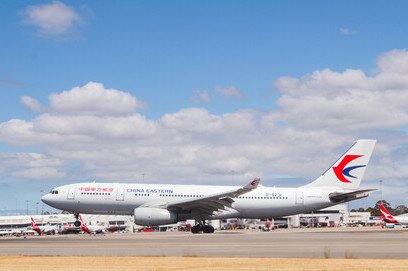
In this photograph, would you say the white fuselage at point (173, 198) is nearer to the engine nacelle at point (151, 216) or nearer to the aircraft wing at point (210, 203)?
the aircraft wing at point (210, 203)

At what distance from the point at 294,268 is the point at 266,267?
35.9 inches

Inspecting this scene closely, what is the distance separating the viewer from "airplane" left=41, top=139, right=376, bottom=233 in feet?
187

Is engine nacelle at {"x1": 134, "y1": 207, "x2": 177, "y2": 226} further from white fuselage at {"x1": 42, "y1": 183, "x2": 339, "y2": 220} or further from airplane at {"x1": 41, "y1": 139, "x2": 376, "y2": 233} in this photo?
white fuselage at {"x1": 42, "y1": 183, "x2": 339, "y2": 220}

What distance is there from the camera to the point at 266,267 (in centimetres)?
1983

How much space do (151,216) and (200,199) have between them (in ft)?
15.1

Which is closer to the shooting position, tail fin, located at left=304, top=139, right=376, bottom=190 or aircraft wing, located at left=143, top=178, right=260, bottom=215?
aircraft wing, located at left=143, top=178, right=260, bottom=215

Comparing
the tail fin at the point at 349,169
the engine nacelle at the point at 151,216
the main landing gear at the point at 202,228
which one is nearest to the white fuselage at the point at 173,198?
the main landing gear at the point at 202,228

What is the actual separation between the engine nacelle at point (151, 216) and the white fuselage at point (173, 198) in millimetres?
2398

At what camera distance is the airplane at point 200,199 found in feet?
187

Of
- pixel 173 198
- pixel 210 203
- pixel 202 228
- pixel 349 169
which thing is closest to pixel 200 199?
pixel 210 203

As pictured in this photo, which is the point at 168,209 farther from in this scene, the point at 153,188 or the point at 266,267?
the point at 266,267

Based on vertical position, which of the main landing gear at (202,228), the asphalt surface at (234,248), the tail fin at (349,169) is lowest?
the asphalt surface at (234,248)

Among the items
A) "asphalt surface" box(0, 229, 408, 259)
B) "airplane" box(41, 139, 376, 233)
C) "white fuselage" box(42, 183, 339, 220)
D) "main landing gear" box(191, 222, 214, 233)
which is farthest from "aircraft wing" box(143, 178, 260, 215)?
"asphalt surface" box(0, 229, 408, 259)

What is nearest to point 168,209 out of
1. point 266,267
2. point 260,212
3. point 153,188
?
point 153,188
